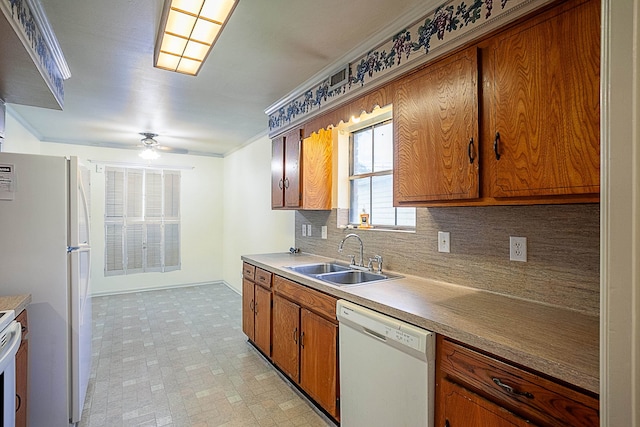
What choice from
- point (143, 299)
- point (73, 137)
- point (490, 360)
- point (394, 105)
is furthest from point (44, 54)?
point (143, 299)

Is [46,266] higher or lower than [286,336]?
higher

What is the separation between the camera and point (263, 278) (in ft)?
9.36

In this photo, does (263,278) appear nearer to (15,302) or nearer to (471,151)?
(15,302)

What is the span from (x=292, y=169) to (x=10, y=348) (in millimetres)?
2268

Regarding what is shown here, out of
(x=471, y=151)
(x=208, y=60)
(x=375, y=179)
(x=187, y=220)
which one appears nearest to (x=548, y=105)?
(x=471, y=151)

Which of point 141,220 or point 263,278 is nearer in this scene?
point 263,278

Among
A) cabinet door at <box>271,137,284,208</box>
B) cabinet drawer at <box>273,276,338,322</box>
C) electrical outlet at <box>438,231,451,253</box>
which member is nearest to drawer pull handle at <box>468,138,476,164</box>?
electrical outlet at <box>438,231,451,253</box>

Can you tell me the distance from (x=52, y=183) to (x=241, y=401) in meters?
1.85

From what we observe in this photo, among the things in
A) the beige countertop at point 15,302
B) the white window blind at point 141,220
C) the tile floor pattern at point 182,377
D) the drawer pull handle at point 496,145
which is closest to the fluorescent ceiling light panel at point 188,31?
the drawer pull handle at point 496,145

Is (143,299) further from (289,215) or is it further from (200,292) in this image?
(289,215)

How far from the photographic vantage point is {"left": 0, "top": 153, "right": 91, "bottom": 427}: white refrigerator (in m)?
1.86

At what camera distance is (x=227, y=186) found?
5914 millimetres

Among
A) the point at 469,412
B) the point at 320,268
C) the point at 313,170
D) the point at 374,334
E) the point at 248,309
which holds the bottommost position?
the point at 248,309

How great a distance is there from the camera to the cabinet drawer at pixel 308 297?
6.48 ft
